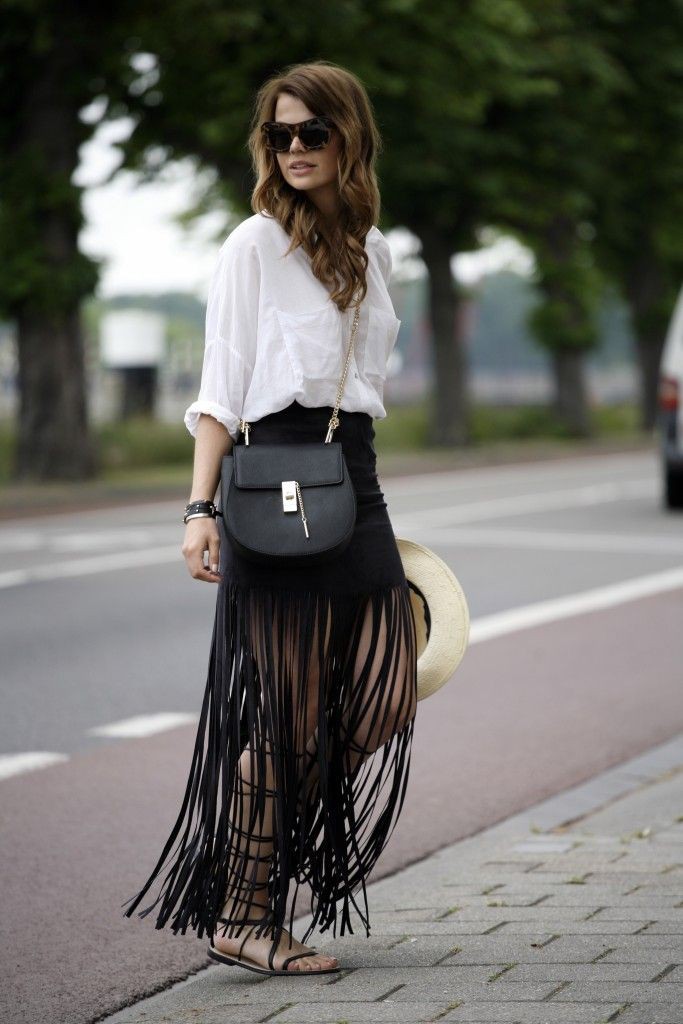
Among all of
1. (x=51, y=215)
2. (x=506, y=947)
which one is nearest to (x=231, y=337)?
(x=506, y=947)

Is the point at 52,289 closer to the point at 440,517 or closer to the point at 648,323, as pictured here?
the point at 440,517

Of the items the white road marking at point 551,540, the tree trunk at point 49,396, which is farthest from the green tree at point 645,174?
the white road marking at point 551,540

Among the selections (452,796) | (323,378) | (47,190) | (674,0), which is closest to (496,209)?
(674,0)

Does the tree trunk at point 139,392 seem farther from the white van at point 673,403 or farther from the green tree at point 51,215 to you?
the white van at point 673,403

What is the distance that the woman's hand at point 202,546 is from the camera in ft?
11.1

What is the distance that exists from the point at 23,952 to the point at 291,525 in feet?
4.17

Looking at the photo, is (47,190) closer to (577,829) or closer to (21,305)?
(21,305)

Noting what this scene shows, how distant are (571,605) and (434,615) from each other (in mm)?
6631

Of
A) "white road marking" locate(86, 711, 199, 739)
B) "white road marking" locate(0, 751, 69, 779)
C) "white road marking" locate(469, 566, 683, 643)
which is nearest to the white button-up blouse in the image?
"white road marking" locate(0, 751, 69, 779)

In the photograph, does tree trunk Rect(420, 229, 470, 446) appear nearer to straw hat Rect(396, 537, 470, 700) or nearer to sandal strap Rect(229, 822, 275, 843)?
straw hat Rect(396, 537, 470, 700)

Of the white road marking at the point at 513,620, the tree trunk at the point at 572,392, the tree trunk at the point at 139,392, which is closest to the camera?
the white road marking at the point at 513,620

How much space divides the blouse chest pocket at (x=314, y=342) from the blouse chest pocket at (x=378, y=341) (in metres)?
0.10

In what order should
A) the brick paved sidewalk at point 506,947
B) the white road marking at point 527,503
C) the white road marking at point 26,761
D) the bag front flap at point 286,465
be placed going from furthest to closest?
the white road marking at point 527,503 < the white road marking at point 26,761 < the bag front flap at point 286,465 < the brick paved sidewalk at point 506,947

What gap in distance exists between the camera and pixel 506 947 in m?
3.61
